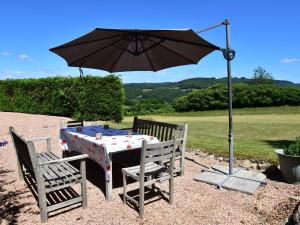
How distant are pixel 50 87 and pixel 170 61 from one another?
1450 cm

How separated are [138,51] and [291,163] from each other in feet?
13.5

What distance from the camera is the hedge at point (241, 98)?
40.2 m

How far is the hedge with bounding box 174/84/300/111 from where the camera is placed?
40.2m

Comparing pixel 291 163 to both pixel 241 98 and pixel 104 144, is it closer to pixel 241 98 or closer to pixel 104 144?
pixel 104 144

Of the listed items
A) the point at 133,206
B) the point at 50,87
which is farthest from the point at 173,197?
the point at 50,87

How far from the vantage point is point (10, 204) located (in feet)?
17.5

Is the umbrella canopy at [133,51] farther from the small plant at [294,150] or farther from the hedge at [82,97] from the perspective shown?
the hedge at [82,97]

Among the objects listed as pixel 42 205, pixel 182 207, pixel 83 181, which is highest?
pixel 83 181

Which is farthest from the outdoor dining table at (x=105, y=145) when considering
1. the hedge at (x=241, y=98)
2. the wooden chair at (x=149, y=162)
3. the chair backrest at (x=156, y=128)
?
the hedge at (x=241, y=98)

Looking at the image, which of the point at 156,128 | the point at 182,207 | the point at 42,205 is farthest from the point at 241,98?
the point at 42,205

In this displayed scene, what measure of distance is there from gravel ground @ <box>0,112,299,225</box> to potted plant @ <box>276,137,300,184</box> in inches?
6.9

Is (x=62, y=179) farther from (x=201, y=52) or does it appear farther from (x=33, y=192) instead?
(x=201, y=52)

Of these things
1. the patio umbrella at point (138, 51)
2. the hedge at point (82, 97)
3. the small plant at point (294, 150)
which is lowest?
the small plant at point (294, 150)

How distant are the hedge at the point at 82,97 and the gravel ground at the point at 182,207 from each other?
1199cm
